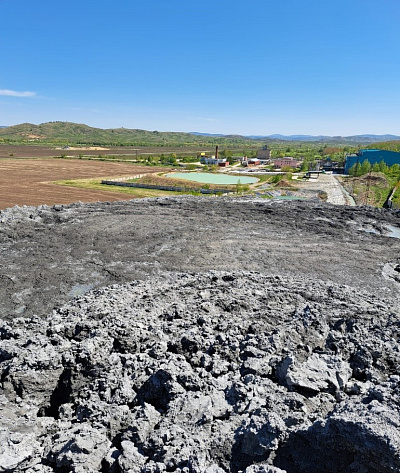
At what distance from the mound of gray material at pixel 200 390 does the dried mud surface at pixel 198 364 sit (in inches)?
0.9

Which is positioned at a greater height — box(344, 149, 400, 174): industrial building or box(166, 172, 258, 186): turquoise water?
box(344, 149, 400, 174): industrial building

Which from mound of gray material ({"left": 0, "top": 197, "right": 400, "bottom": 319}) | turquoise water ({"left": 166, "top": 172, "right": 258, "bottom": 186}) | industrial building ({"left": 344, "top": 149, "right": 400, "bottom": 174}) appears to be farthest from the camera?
industrial building ({"left": 344, "top": 149, "right": 400, "bottom": 174})

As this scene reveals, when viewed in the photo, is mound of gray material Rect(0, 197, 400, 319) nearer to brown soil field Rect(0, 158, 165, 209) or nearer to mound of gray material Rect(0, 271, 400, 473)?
mound of gray material Rect(0, 271, 400, 473)

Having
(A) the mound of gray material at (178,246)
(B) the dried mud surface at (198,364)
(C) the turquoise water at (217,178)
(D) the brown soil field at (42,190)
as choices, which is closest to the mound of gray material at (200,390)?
(B) the dried mud surface at (198,364)

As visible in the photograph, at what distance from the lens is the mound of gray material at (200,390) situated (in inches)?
193

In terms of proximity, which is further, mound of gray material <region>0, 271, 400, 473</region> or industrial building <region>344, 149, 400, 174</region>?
industrial building <region>344, 149, 400, 174</region>

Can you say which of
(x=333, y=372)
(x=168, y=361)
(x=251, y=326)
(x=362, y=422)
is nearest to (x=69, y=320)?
(x=168, y=361)

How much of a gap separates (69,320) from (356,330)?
6858 mm

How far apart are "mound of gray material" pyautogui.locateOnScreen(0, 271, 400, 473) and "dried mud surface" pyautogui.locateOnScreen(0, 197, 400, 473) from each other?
2cm

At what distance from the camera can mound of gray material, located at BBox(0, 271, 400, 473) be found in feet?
16.1

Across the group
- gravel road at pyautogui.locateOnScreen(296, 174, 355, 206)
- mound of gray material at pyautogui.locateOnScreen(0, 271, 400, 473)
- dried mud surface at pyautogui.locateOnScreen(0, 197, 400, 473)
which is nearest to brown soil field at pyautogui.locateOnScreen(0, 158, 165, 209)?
gravel road at pyautogui.locateOnScreen(296, 174, 355, 206)

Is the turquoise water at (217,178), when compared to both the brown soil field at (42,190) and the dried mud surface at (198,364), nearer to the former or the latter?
the brown soil field at (42,190)

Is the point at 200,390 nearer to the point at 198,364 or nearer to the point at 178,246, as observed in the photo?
the point at 198,364

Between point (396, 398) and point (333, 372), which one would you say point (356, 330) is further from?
point (396, 398)
